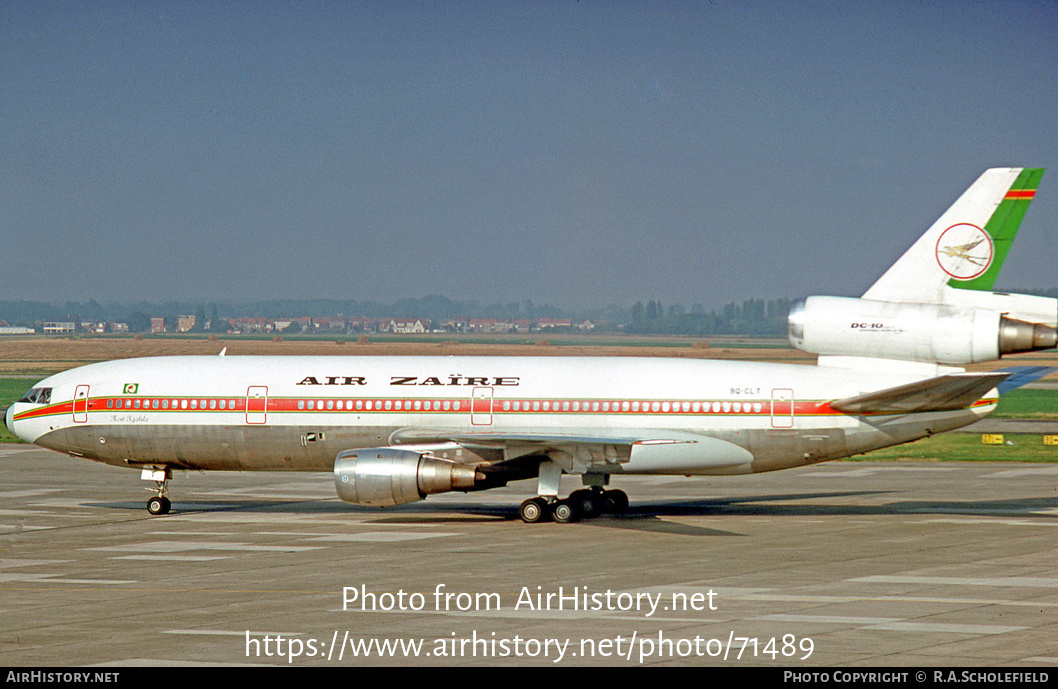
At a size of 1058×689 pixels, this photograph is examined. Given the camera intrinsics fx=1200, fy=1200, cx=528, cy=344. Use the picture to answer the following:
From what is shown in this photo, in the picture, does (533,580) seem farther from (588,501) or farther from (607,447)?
(588,501)

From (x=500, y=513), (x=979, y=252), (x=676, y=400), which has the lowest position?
(x=500, y=513)

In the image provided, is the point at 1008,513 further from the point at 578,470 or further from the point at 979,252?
the point at 578,470

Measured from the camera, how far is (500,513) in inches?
1374

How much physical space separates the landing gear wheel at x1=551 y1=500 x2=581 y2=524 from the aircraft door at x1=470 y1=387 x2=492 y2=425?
301cm

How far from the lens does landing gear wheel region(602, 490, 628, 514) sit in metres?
34.5

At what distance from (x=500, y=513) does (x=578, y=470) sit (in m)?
3.84

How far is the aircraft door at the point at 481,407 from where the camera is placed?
3331 centimetres

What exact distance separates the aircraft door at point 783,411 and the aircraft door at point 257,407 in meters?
14.2

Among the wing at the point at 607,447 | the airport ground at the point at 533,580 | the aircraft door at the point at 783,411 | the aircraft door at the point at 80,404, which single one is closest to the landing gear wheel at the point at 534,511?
the airport ground at the point at 533,580

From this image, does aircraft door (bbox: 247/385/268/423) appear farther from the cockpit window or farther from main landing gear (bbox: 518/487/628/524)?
main landing gear (bbox: 518/487/628/524)

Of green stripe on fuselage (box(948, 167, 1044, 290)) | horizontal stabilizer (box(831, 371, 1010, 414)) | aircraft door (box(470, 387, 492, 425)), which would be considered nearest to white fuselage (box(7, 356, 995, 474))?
aircraft door (box(470, 387, 492, 425))

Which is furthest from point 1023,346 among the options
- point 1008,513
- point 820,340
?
point 1008,513

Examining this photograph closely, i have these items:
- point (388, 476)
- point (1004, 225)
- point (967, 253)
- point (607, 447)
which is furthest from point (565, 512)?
point (1004, 225)

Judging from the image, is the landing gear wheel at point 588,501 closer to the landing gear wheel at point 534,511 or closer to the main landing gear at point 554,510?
the main landing gear at point 554,510
